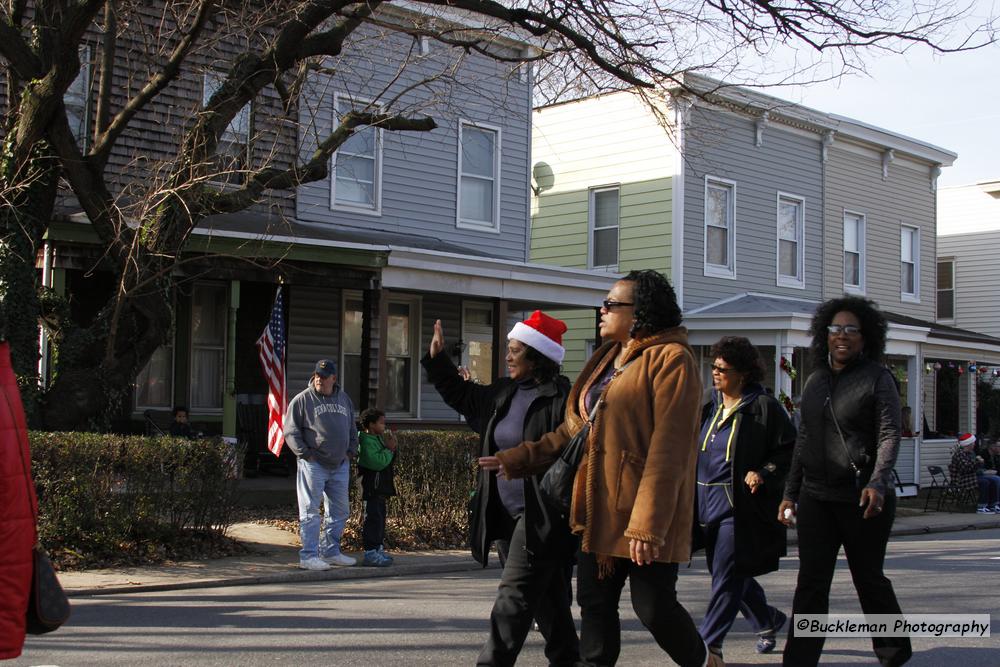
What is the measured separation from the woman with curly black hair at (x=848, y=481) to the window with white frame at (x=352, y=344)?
12985 mm

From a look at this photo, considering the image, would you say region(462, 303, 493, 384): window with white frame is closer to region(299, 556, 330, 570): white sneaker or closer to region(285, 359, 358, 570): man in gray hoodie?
region(285, 359, 358, 570): man in gray hoodie

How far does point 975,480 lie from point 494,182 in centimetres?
1043

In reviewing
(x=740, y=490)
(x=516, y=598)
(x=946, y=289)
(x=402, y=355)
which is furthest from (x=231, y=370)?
(x=946, y=289)

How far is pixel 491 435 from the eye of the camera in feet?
18.7

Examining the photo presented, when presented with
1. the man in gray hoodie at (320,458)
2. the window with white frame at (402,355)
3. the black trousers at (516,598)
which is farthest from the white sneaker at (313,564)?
the window with white frame at (402,355)

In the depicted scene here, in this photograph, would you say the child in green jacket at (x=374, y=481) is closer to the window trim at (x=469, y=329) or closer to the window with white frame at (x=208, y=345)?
the window with white frame at (x=208, y=345)

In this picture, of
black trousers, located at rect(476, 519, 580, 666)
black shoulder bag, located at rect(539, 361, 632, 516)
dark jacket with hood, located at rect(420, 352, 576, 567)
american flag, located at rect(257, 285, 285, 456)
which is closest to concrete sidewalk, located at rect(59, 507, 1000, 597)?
american flag, located at rect(257, 285, 285, 456)

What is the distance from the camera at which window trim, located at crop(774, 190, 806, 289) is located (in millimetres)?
23609

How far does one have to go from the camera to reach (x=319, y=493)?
10672mm

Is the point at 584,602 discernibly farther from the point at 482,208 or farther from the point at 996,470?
the point at 996,470

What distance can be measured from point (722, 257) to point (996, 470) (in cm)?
696

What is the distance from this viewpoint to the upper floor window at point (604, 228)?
23000 millimetres

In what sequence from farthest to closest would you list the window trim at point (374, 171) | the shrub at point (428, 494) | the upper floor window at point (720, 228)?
the upper floor window at point (720, 228)
the window trim at point (374, 171)
the shrub at point (428, 494)

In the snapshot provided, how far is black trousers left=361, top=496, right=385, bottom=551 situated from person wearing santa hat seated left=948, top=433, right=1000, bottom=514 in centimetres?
1334
